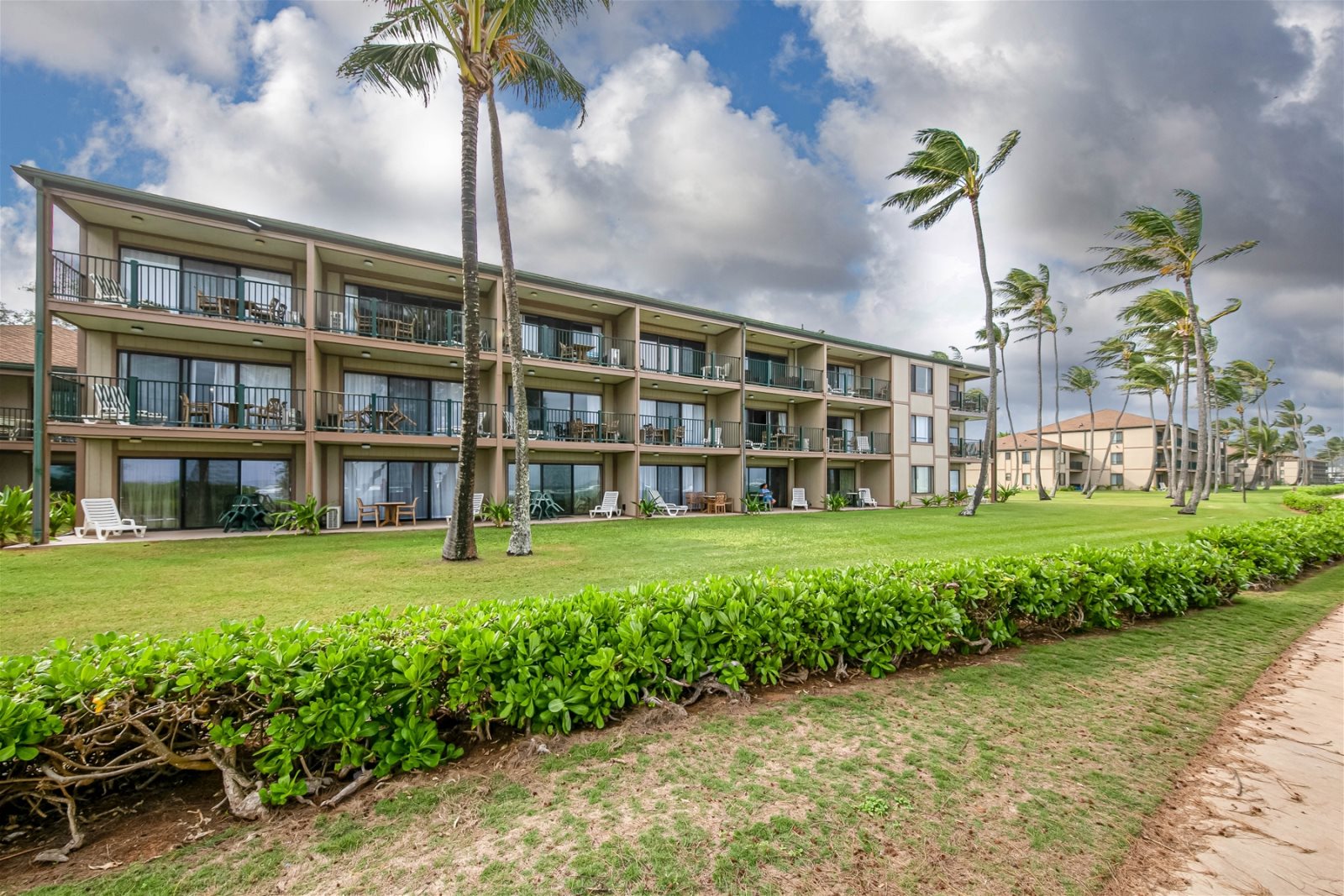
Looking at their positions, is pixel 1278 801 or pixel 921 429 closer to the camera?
pixel 1278 801

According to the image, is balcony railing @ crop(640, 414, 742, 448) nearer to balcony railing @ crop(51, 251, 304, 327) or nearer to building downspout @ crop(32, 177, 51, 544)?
balcony railing @ crop(51, 251, 304, 327)

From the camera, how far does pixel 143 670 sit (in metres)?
2.64

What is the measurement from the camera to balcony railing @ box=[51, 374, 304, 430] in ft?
42.9

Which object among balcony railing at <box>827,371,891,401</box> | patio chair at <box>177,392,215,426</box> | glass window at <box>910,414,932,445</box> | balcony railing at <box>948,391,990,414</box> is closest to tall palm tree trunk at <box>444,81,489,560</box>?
patio chair at <box>177,392,215,426</box>

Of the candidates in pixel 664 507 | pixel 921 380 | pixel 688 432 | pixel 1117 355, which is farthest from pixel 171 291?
pixel 1117 355

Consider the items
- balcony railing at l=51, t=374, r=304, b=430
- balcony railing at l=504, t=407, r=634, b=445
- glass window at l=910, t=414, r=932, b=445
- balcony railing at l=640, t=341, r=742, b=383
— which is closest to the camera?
balcony railing at l=51, t=374, r=304, b=430

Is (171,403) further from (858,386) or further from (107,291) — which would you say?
(858,386)

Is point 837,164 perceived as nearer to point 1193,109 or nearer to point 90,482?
point 1193,109

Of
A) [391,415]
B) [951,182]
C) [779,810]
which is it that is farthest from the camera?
[951,182]

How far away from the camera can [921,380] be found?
3078 centimetres

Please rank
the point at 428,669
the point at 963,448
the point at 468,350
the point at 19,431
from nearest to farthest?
1. the point at 428,669
2. the point at 468,350
3. the point at 19,431
4. the point at 963,448

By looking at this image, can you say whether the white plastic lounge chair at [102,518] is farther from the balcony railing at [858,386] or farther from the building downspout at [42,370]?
the balcony railing at [858,386]

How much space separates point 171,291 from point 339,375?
417cm

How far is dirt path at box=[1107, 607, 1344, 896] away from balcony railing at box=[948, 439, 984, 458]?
30565 mm
